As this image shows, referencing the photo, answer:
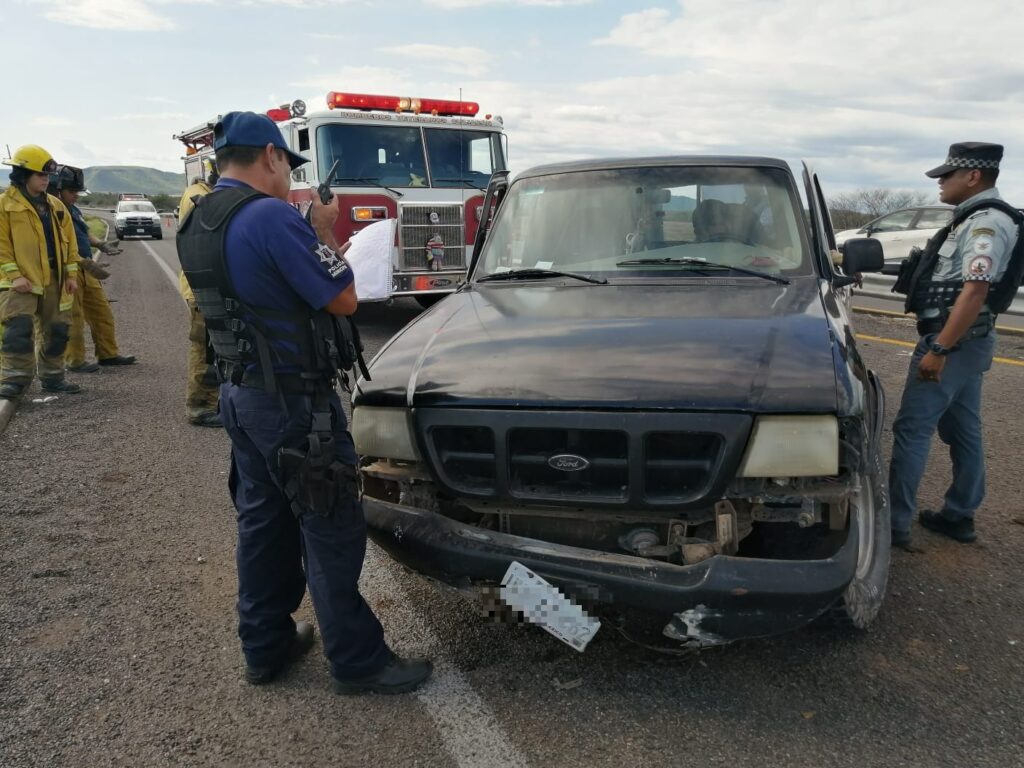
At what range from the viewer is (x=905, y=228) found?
15773 millimetres

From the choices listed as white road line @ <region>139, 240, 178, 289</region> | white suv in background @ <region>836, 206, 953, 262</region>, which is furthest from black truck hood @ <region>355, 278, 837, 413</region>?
white road line @ <region>139, 240, 178, 289</region>

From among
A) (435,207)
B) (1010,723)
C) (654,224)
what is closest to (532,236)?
(654,224)

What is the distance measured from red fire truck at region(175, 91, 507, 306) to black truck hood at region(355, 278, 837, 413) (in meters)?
6.25

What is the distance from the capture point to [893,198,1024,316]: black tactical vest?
364 cm

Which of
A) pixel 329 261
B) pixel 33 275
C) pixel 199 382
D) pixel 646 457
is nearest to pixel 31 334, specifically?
pixel 33 275

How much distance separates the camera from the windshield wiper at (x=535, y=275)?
12.1 ft

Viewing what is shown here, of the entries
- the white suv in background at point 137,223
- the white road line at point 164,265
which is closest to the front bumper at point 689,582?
the white road line at point 164,265

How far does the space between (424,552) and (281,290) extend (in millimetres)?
981

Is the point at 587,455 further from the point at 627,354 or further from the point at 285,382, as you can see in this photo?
the point at 285,382

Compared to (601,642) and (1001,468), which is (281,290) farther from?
(1001,468)

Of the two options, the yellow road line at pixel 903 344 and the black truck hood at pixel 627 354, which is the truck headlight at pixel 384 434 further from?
the yellow road line at pixel 903 344

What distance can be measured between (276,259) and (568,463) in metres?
1.11

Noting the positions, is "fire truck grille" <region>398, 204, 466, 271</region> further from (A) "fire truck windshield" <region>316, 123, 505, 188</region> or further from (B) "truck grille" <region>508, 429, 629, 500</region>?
(B) "truck grille" <region>508, 429, 629, 500</region>

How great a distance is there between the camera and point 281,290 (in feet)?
8.30
